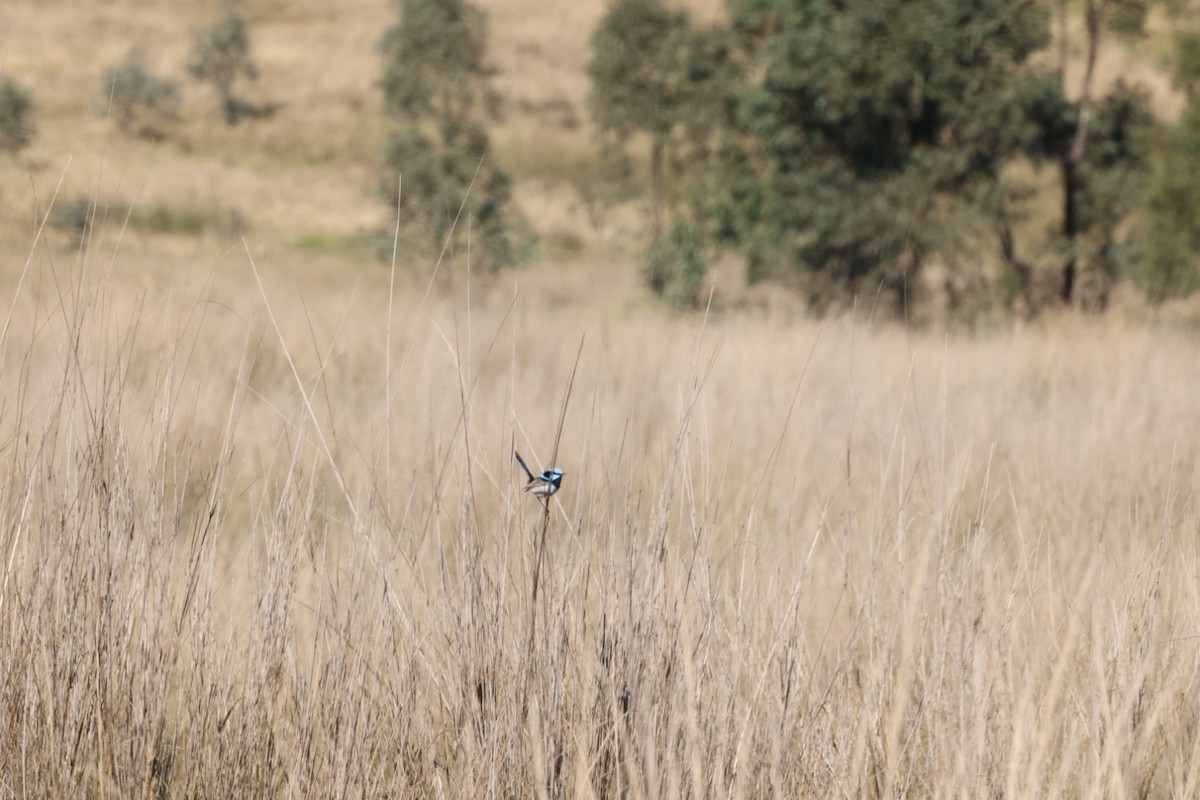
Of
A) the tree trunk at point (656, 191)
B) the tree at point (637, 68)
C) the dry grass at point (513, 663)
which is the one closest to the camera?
the dry grass at point (513, 663)

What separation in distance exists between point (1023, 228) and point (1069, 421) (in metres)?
11.6

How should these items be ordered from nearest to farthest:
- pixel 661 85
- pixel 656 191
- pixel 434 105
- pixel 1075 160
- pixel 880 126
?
1. pixel 880 126
2. pixel 1075 160
3. pixel 434 105
4. pixel 661 85
5. pixel 656 191

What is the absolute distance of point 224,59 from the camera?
1542 inches

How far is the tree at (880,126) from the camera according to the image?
1187 cm

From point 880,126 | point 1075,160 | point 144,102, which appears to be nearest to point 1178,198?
point 1075,160

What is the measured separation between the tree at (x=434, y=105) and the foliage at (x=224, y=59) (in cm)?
2326

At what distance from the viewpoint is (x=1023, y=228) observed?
1580 cm

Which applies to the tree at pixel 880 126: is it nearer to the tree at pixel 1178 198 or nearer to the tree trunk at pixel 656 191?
the tree at pixel 1178 198

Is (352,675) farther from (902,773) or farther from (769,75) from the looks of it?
(769,75)

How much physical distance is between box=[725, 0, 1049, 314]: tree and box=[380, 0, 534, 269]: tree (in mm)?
5407

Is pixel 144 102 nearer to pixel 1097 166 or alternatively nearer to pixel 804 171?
pixel 804 171

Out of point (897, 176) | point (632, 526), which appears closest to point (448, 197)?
point (897, 176)

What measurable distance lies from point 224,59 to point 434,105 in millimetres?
24977

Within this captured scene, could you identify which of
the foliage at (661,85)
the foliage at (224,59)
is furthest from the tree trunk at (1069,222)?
the foliage at (224,59)
